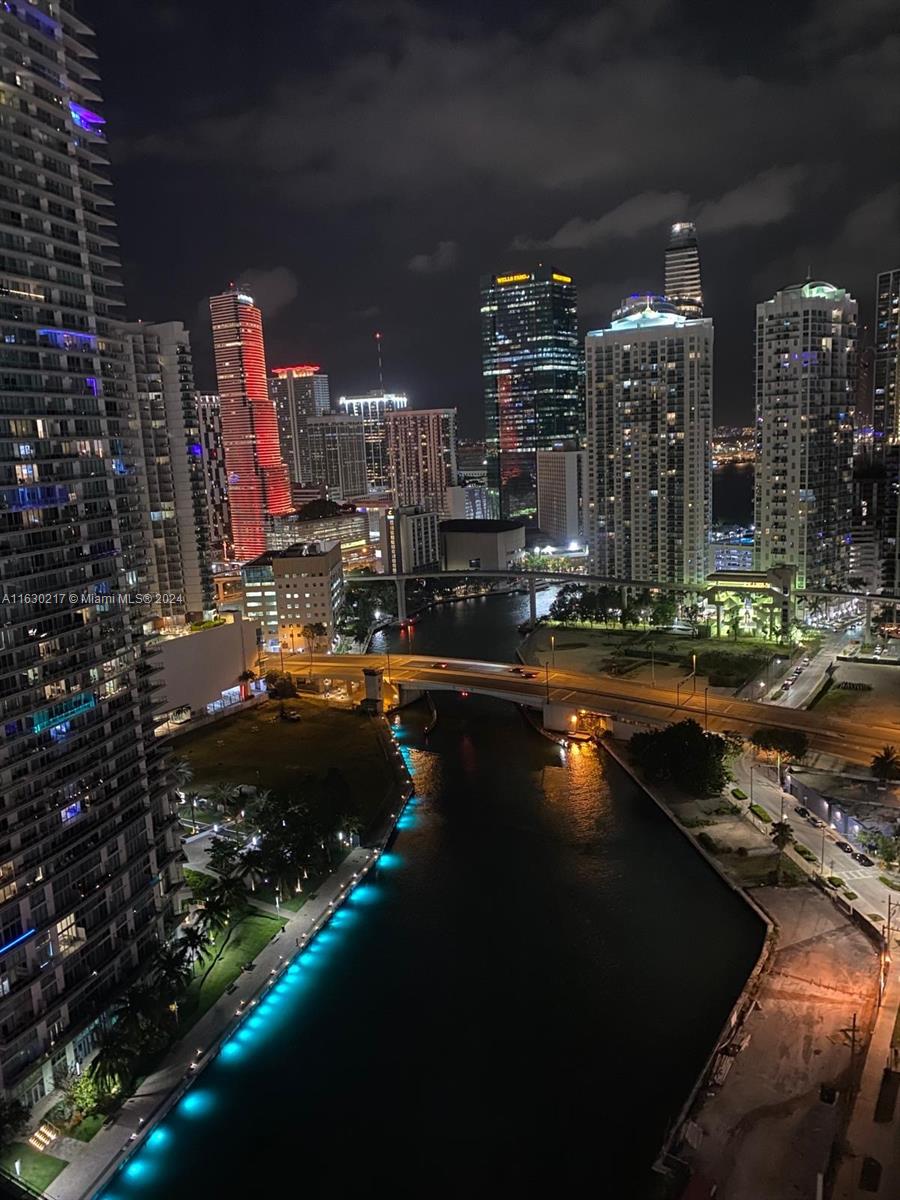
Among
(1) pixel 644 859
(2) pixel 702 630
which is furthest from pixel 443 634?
(1) pixel 644 859

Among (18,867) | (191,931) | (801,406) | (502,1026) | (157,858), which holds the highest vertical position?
(801,406)

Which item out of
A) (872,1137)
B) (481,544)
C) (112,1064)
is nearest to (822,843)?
(872,1137)

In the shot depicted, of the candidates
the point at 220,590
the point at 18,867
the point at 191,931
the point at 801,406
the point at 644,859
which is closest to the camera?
the point at 18,867

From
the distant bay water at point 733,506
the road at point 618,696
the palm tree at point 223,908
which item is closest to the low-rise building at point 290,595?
the road at point 618,696

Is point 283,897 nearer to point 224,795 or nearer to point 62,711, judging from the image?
point 224,795

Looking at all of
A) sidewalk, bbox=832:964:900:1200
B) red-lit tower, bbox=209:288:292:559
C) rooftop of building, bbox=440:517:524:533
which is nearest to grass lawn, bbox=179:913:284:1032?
sidewalk, bbox=832:964:900:1200

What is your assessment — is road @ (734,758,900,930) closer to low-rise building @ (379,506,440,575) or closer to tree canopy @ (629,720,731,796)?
tree canopy @ (629,720,731,796)

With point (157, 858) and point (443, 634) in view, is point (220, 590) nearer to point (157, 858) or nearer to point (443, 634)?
point (443, 634)

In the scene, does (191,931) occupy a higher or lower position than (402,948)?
higher
